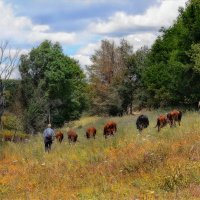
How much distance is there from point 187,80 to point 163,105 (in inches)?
457

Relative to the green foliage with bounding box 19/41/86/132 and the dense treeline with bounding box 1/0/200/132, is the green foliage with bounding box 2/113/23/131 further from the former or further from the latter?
the green foliage with bounding box 19/41/86/132

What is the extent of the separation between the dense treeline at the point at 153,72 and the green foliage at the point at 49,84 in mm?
5576

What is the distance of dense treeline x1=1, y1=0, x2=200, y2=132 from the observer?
4169 cm

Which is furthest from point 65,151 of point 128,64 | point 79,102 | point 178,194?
point 79,102

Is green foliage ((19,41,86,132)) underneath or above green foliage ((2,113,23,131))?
above

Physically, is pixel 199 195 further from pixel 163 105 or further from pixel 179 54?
pixel 163 105

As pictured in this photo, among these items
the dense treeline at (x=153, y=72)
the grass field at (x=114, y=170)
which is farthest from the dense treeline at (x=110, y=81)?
the grass field at (x=114, y=170)

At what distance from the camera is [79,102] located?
70.2m

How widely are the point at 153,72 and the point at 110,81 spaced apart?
17527mm

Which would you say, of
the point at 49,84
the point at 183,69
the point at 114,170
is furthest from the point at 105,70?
the point at 114,170

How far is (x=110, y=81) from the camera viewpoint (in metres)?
69.2

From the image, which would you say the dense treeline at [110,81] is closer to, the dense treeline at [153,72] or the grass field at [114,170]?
the dense treeline at [153,72]

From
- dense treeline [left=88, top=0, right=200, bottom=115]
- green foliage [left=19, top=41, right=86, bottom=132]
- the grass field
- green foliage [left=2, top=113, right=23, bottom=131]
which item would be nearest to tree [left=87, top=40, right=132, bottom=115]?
dense treeline [left=88, top=0, right=200, bottom=115]

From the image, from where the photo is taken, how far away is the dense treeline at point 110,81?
137 feet
